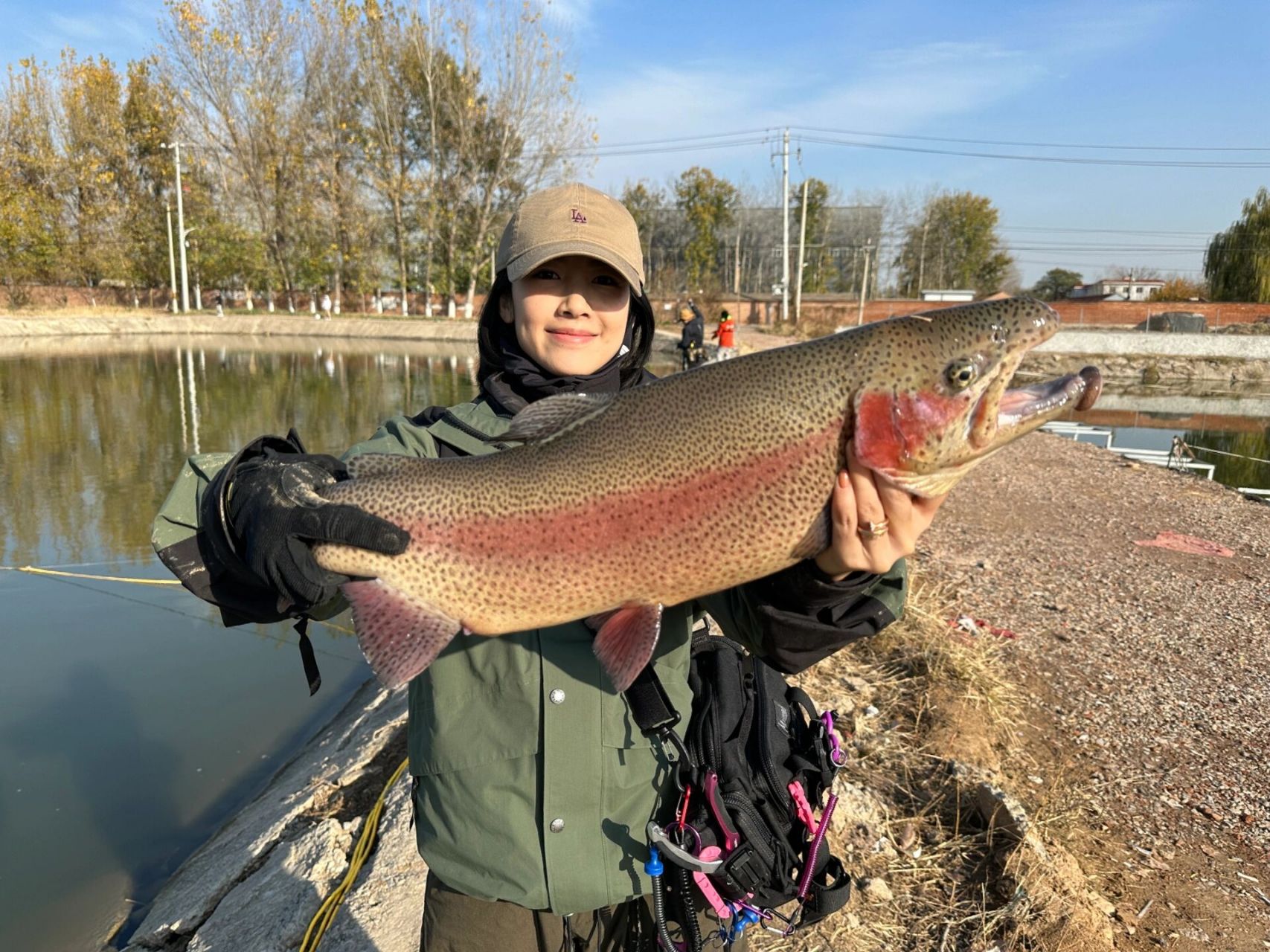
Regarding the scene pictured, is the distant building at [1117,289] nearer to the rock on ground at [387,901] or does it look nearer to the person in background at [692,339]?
the person in background at [692,339]

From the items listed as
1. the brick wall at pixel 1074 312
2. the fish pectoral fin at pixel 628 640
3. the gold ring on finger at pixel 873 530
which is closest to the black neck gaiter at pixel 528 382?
the fish pectoral fin at pixel 628 640

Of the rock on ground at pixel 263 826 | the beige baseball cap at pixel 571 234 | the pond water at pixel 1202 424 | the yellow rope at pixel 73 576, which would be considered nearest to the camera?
the beige baseball cap at pixel 571 234

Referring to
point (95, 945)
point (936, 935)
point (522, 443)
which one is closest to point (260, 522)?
point (522, 443)

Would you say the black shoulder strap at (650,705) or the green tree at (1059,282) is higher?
the green tree at (1059,282)

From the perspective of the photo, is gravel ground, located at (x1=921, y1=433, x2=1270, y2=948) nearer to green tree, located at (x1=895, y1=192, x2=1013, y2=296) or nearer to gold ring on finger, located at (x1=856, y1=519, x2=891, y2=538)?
gold ring on finger, located at (x1=856, y1=519, x2=891, y2=538)

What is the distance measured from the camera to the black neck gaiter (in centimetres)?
247

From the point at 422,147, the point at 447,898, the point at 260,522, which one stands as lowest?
the point at 447,898

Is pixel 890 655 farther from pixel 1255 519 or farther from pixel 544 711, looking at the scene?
pixel 1255 519

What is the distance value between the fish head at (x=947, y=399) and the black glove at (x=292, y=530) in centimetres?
130

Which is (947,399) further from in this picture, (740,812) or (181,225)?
(181,225)

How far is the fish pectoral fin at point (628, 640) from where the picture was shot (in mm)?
1968

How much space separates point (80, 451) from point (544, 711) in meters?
15.1

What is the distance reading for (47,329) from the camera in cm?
4100

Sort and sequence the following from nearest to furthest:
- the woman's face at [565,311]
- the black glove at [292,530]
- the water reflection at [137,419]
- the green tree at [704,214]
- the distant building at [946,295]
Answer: the black glove at [292,530] < the woman's face at [565,311] < the water reflection at [137,419] < the distant building at [946,295] < the green tree at [704,214]
